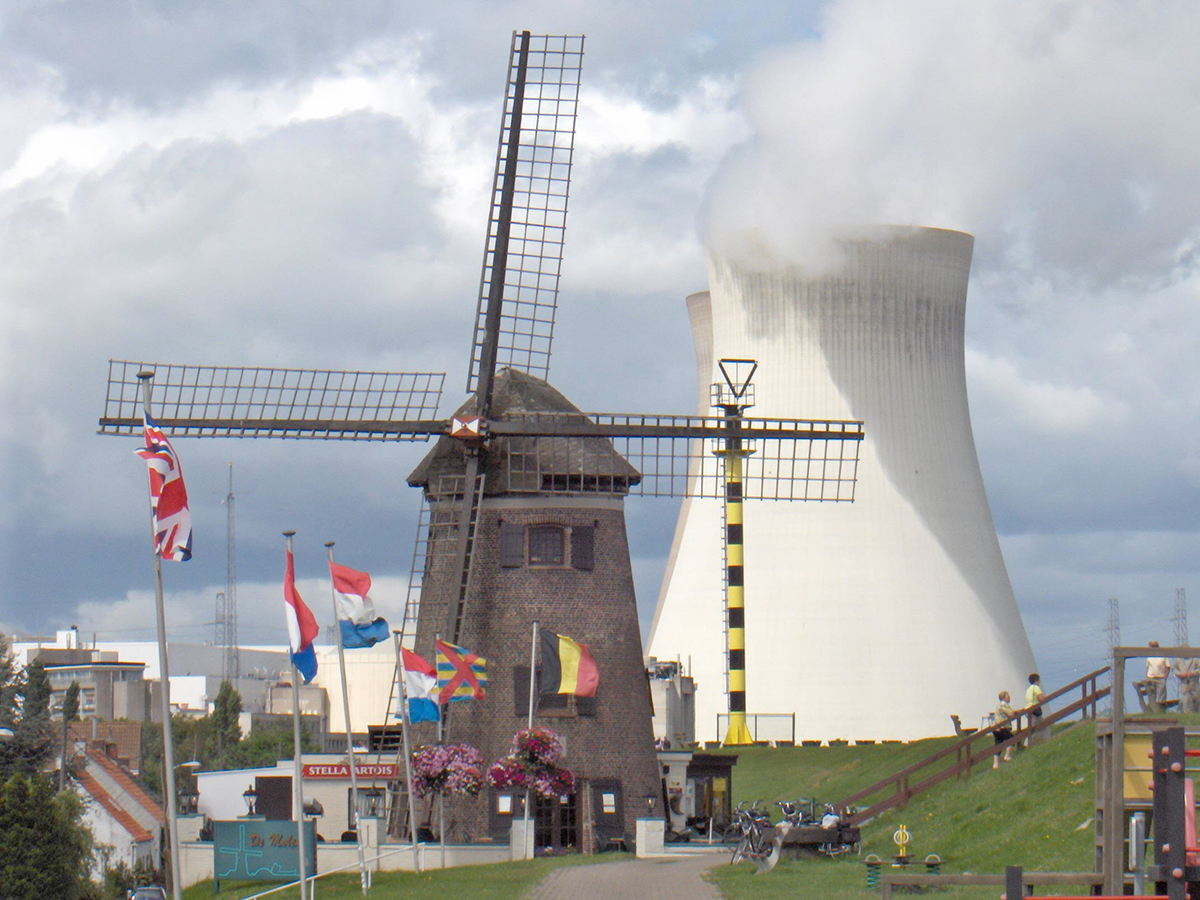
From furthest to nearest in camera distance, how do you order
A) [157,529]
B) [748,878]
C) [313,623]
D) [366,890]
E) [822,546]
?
1. [822,546]
2. [366,890]
3. [748,878]
4. [313,623]
5. [157,529]

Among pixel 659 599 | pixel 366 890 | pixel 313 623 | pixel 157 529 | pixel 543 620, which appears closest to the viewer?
pixel 157 529

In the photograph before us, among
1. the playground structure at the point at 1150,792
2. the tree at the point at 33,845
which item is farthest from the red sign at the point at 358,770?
A: the playground structure at the point at 1150,792

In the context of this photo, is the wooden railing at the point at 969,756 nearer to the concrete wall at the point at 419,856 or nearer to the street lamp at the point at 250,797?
the concrete wall at the point at 419,856

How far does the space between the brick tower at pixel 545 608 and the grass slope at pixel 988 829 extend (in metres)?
5.95

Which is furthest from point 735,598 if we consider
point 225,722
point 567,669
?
point 225,722

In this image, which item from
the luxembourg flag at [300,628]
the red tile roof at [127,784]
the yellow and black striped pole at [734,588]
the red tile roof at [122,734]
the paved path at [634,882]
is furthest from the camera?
the red tile roof at [122,734]

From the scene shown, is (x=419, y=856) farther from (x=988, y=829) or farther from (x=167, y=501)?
(x=167, y=501)

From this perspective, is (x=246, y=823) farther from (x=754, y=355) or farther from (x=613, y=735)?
(x=754, y=355)

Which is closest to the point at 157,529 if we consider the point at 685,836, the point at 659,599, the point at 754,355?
the point at 685,836

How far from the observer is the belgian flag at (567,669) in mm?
31986

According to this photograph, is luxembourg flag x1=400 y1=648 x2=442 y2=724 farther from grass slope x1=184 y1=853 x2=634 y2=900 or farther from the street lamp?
the street lamp

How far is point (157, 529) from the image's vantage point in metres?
19.2

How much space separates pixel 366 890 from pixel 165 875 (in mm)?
24487

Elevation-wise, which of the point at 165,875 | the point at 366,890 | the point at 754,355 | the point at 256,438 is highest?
the point at 754,355
